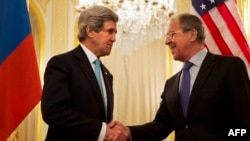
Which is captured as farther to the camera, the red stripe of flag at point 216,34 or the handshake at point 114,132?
the red stripe of flag at point 216,34

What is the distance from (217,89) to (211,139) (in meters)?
0.33

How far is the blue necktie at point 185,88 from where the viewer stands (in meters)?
2.80

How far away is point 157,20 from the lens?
695 centimetres

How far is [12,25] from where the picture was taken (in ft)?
9.43

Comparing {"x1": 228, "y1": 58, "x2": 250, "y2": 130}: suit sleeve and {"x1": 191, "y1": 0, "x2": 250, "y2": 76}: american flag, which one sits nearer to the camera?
{"x1": 228, "y1": 58, "x2": 250, "y2": 130}: suit sleeve

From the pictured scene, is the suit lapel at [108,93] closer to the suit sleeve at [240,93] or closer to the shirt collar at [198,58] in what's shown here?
the shirt collar at [198,58]

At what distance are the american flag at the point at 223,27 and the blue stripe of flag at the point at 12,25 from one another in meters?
1.63

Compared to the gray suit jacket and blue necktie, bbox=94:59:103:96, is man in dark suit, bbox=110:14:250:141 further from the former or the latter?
blue necktie, bbox=94:59:103:96

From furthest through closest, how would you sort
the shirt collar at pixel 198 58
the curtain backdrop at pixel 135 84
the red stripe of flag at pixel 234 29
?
the curtain backdrop at pixel 135 84, the red stripe of flag at pixel 234 29, the shirt collar at pixel 198 58

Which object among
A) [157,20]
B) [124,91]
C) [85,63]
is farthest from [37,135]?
[85,63]

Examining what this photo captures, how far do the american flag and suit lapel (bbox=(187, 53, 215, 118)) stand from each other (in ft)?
2.76

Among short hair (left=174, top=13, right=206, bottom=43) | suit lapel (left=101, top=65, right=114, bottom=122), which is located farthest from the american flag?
suit lapel (left=101, top=65, right=114, bottom=122)

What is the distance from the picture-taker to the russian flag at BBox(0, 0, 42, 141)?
2705 millimetres

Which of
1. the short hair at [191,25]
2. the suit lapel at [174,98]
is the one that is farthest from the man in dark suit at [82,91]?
the short hair at [191,25]
